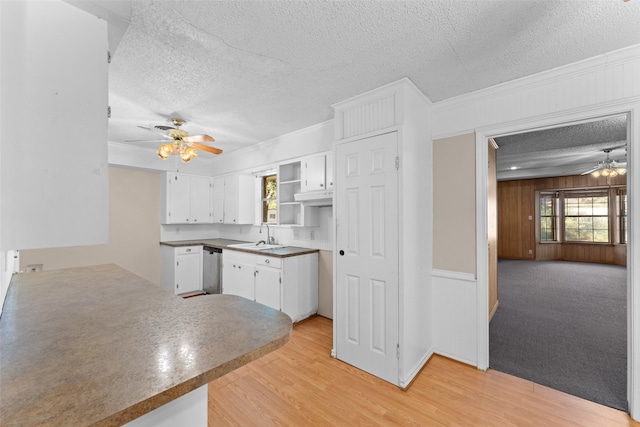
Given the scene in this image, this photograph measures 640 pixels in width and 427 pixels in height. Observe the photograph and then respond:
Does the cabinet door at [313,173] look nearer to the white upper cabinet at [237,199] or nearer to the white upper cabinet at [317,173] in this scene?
the white upper cabinet at [317,173]

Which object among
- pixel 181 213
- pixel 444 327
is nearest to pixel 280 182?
pixel 181 213

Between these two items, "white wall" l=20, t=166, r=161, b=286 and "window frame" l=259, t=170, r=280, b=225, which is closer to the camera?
"white wall" l=20, t=166, r=161, b=286

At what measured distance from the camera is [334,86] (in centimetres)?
234

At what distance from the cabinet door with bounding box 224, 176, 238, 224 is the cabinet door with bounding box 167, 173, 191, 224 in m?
0.70

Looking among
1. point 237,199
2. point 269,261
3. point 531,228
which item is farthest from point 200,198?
point 531,228

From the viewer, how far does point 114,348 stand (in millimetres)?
902

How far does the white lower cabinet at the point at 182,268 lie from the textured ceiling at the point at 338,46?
2.63m

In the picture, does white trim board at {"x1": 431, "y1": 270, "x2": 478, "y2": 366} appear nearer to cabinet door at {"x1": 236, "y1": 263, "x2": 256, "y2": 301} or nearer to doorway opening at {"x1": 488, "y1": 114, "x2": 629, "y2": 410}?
doorway opening at {"x1": 488, "y1": 114, "x2": 629, "y2": 410}

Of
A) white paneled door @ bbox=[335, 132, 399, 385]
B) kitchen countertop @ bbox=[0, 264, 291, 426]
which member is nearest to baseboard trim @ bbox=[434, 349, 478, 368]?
white paneled door @ bbox=[335, 132, 399, 385]

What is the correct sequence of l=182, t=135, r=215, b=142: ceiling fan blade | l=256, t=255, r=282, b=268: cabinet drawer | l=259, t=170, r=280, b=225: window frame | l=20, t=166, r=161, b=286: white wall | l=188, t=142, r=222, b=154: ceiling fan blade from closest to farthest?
l=182, t=135, r=215, b=142: ceiling fan blade → l=188, t=142, r=222, b=154: ceiling fan blade → l=256, t=255, r=282, b=268: cabinet drawer → l=20, t=166, r=161, b=286: white wall → l=259, t=170, r=280, b=225: window frame

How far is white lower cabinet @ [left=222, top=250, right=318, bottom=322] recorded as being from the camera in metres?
3.32

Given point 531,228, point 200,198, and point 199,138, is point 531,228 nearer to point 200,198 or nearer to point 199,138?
point 200,198

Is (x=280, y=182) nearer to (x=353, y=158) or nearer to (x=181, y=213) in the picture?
(x=353, y=158)

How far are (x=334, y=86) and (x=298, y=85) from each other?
309mm
